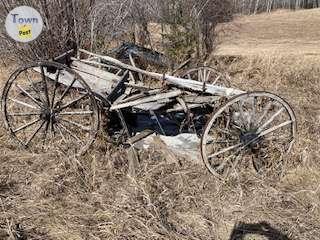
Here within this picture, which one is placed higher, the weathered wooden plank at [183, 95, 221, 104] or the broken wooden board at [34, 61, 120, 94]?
the broken wooden board at [34, 61, 120, 94]

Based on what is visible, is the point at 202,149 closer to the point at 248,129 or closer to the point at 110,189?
the point at 248,129

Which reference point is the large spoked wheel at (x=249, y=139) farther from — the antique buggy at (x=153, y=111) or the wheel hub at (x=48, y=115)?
the wheel hub at (x=48, y=115)

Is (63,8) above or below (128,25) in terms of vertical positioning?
above

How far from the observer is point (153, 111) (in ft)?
17.1

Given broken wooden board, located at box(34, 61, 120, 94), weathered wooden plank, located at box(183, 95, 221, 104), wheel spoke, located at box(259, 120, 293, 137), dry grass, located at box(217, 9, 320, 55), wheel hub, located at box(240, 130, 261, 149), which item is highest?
broken wooden board, located at box(34, 61, 120, 94)

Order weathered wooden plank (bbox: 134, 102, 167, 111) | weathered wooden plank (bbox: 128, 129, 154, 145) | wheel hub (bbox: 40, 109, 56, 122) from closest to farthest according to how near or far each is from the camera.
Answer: weathered wooden plank (bbox: 134, 102, 167, 111) < wheel hub (bbox: 40, 109, 56, 122) < weathered wooden plank (bbox: 128, 129, 154, 145)

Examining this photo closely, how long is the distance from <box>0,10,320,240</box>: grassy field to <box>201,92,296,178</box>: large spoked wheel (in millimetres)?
162

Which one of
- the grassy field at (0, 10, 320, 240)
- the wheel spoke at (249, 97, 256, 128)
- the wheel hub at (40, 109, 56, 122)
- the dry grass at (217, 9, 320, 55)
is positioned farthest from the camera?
the dry grass at (217, 9, 320, 55)

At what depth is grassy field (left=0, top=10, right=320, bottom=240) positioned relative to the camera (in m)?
3.99

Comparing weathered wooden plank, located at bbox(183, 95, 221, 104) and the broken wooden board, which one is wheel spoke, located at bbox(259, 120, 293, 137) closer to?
weathered wooden plank, located at bbox(183, 95, 221, 104)

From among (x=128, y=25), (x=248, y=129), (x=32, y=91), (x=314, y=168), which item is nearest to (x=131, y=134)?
(x=32, y=91)

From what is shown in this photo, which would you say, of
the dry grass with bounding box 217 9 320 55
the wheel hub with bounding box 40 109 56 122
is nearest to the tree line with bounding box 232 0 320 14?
the dry grass with bounding box 217 9 320 55

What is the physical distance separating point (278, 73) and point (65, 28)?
379cm

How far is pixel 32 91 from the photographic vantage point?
5719 millimetres
